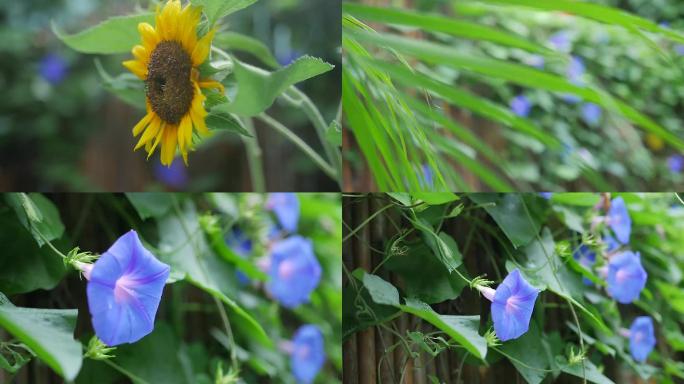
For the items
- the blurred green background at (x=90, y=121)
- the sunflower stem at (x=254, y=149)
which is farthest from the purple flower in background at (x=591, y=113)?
the sunflower stem at (x=254, y=149)

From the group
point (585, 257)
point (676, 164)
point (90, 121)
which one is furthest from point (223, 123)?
point (676, 164)

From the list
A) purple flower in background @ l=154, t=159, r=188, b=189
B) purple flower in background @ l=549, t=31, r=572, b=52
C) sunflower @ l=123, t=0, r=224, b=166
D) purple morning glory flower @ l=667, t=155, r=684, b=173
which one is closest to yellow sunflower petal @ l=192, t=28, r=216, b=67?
sunflower @ l=123, t=0, r=224, b=166

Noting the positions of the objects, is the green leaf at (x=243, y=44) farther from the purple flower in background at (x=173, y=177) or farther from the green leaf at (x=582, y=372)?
the purple flower in background at (x=173, y=177)

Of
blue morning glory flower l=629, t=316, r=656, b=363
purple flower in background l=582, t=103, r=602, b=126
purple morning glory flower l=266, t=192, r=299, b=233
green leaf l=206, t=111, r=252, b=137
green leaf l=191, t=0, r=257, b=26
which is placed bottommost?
purple flower in background l=582, t=103, r=602, b=126

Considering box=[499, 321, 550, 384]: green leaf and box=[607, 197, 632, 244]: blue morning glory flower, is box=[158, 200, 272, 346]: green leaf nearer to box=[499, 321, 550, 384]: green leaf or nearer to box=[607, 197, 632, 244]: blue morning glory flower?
box=[499, 321, 550, 384]: green leaf

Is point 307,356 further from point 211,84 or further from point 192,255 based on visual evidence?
point 211,84

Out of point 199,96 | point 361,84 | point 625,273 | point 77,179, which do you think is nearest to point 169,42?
point 199,96
